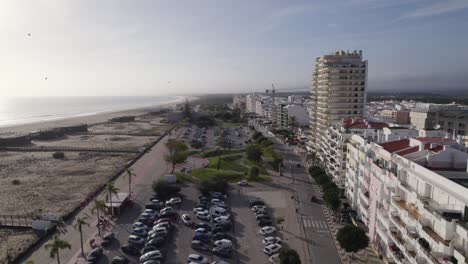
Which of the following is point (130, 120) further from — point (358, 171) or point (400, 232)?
point (400, 232)

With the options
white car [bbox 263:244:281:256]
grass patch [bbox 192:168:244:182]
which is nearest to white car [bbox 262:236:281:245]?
white car [bbox 263:244:281:256]

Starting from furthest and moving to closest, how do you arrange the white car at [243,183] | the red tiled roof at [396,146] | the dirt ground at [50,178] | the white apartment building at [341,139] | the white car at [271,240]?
the white car at [243,183], the white apartment building at [341,139], the dirt ground at [50,178], the white car at [271,240], the red tiled roof at [396,146]

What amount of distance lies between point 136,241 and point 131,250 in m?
1.41

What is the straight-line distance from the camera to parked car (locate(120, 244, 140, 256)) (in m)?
25.9

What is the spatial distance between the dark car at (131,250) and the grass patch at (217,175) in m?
19.4

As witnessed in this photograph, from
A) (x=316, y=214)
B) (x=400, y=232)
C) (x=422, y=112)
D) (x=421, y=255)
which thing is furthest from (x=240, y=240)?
(x=422, y=112)

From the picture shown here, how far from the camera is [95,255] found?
24.8m

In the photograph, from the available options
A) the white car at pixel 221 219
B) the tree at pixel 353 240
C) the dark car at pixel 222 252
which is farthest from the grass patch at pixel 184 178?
the tree at pixel 353 240

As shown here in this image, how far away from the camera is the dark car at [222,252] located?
84.6 ft

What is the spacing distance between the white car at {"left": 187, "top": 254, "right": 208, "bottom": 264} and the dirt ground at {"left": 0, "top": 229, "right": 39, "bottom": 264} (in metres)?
13.3

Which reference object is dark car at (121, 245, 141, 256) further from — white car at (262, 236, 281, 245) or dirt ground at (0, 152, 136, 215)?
dirt ground at (0, 152, 136, 215)

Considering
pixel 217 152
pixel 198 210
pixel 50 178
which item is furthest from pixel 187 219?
pixel 217 152

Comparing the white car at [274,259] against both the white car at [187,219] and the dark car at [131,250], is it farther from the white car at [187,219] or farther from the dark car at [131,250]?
the dark car at [131,250]

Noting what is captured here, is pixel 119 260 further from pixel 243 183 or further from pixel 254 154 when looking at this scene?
pixel 254 154
